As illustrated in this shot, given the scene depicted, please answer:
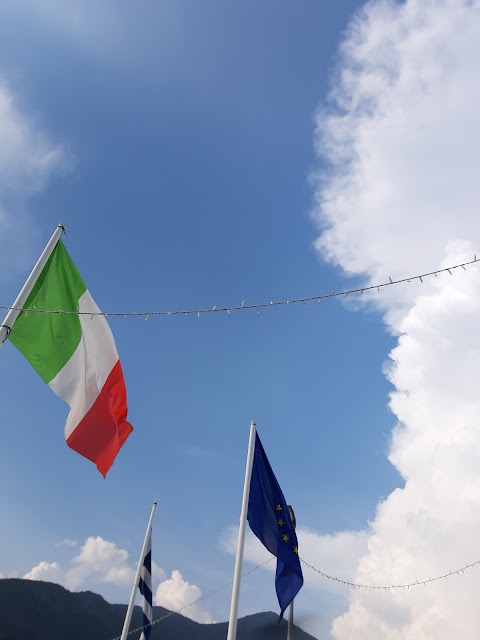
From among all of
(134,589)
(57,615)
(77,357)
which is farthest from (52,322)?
(57,615)

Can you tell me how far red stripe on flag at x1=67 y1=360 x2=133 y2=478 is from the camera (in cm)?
822

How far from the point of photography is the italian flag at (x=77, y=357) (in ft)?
26.3

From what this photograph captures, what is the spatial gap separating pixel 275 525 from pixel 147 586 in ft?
26.6

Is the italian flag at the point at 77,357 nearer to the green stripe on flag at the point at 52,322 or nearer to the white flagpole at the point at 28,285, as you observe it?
the green stripe on flag at the point at 52,322

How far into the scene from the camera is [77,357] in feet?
27.5

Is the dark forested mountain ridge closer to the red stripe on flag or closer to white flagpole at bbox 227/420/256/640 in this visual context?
white flagpole at bbox 227/420/256/640

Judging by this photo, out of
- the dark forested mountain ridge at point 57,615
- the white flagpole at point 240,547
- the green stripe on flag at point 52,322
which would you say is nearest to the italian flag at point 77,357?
the green stripe on flag at point 52,322

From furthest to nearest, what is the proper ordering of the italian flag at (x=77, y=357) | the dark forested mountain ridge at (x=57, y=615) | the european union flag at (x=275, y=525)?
the dark forested mountain ridge at (x=57, y=615), the european union flag at (x=275, y=525), the italian flag at (x=77, y=357)

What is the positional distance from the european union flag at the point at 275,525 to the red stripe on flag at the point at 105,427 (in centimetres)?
463

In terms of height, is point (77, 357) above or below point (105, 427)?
above

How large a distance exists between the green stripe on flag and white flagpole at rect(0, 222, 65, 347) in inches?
6.5

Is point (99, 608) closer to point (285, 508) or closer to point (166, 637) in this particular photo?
point (166, 637)

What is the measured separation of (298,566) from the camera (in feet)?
41.4

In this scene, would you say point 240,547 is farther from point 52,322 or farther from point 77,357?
point 52,322
